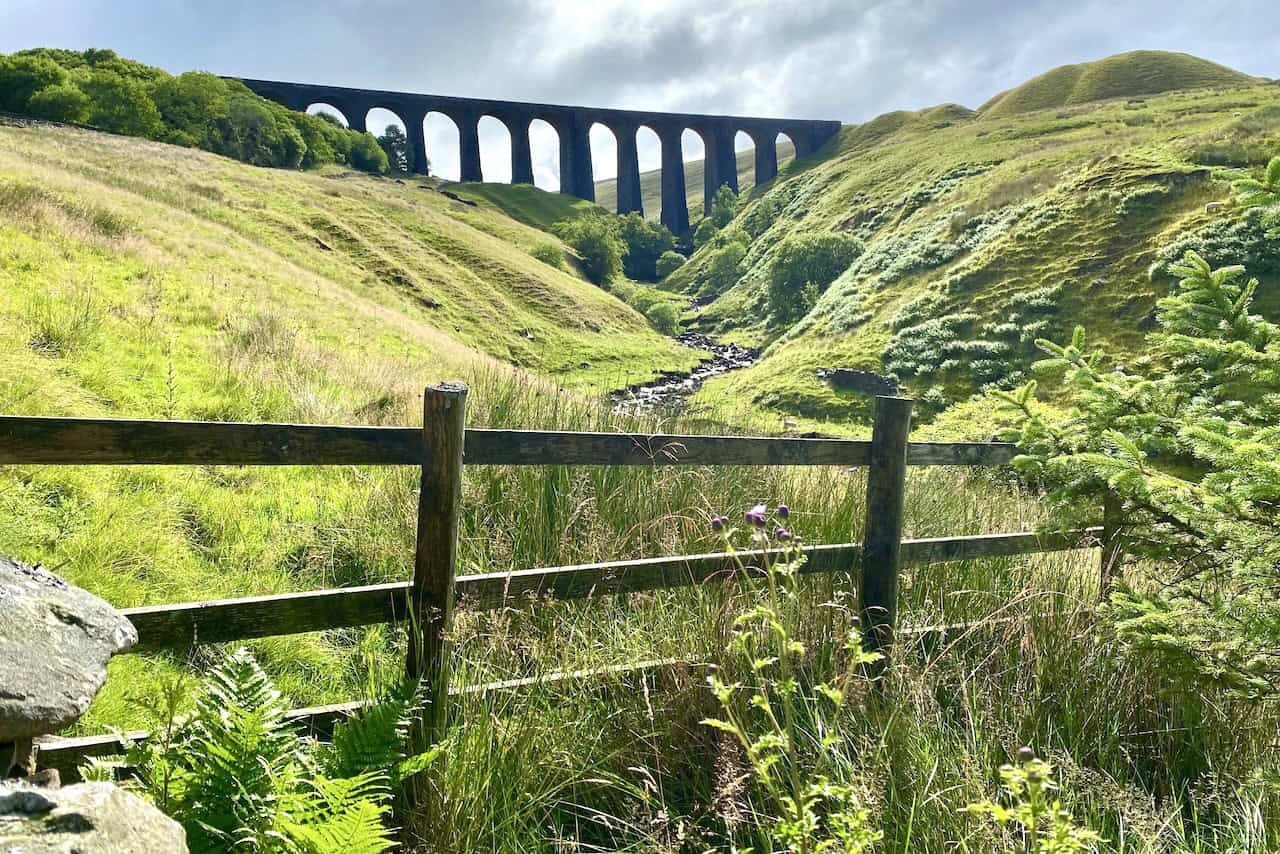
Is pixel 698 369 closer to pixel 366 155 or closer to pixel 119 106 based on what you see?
pixel 119 106

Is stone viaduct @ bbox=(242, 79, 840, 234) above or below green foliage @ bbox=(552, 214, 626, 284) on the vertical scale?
above

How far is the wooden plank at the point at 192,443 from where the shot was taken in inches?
95.3

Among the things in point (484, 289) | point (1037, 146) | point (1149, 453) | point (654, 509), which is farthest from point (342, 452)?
point (1037, 146)

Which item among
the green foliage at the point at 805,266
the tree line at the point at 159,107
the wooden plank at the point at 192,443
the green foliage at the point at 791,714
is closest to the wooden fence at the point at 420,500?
the wooden plank at the point at 192,443

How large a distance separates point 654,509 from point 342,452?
84.0 inches

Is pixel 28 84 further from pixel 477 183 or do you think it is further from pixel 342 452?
pixel 342 452

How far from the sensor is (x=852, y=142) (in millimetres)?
95500

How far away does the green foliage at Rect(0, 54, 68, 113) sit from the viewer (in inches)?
1879

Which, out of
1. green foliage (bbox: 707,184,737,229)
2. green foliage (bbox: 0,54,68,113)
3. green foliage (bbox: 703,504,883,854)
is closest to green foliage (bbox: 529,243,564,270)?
green foliage (bbox: 0,54,68,113)

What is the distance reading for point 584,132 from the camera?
328ft

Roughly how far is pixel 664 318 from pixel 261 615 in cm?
5202

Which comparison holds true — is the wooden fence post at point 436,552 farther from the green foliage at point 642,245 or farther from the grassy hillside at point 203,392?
the green foliage at point 642,245

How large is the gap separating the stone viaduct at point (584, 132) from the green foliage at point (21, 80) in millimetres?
36490

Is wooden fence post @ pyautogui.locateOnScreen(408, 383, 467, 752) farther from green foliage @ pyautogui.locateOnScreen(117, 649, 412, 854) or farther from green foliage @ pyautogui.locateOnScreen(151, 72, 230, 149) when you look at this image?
green foliage @ pyautogui.locateOnScreen(151, 72, 230, 149)
